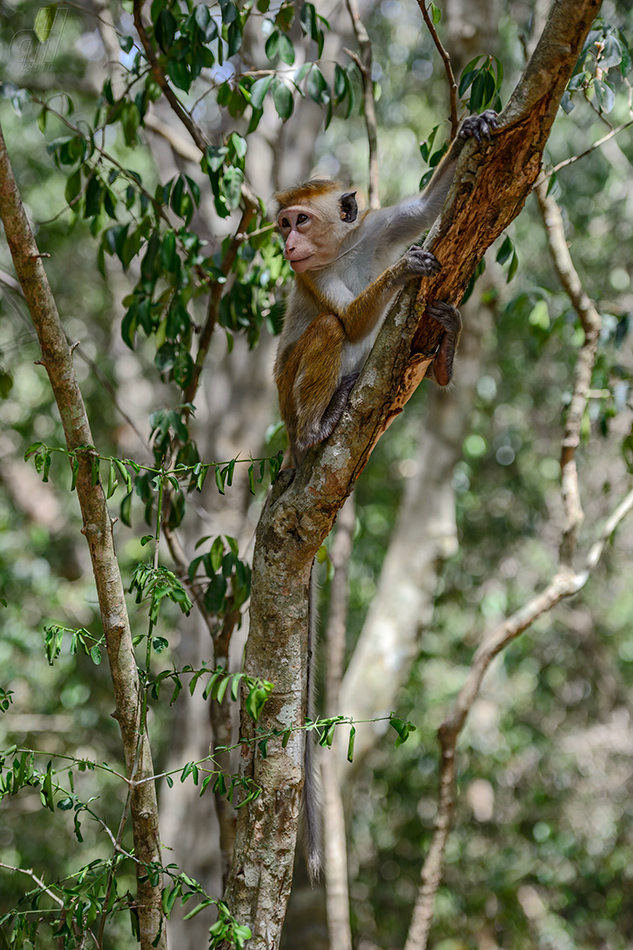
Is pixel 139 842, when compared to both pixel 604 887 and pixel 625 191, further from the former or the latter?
pixel 625 191

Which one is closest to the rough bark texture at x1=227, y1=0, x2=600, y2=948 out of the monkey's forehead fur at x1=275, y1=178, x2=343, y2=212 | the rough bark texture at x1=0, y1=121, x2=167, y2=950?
the rough bark texture at x1=0, y1=121, x2=167, y2=950

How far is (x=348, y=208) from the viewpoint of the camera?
161 inches

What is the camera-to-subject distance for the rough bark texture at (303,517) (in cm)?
253

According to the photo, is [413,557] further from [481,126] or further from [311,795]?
[481,126]

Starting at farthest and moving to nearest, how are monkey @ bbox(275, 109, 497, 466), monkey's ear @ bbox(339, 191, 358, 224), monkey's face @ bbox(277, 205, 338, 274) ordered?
monkey's ear @ bbox(339, 191, 358, 224), monkey's face @ bbox(277, 205, 338, 274), monkey @ bbox(275, 109, 497, 466)

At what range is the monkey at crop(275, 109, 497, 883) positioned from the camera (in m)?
3.22

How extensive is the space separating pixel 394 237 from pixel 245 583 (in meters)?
1.70

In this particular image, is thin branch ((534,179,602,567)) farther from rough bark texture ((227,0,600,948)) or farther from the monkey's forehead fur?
rough bark texture ((227,0,600,948))

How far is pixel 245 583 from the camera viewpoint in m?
3.55

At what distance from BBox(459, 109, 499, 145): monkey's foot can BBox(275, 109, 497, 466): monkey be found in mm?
571

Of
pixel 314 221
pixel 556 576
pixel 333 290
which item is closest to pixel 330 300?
pixel 333 290

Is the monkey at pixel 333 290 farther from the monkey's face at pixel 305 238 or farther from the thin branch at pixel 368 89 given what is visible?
the thin branch at pixel 368 89

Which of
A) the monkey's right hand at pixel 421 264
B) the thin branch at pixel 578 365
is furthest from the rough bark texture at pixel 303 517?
the thin branch at pixel 578 365

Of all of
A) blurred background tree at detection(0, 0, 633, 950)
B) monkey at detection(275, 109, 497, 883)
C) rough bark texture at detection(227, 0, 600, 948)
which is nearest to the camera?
rough bark texture at detection(227, 0, 600, 948)
